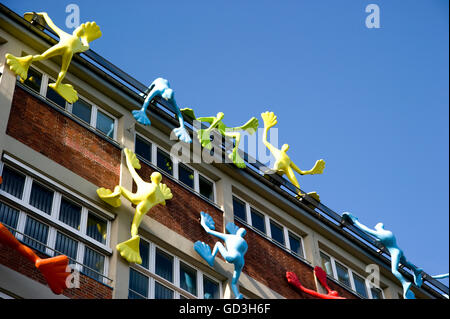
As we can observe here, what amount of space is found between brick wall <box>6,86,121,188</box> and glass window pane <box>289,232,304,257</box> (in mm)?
6883

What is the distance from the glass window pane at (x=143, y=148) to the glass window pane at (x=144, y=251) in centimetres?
320

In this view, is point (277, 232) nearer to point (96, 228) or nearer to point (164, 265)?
point (164, 265)

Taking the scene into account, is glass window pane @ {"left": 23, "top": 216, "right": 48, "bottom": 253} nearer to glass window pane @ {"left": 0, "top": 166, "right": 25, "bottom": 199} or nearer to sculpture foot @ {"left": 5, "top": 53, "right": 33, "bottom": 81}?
glass window pane @ {"left": 0, "top": 166, "right": 25, "bottom": 199}

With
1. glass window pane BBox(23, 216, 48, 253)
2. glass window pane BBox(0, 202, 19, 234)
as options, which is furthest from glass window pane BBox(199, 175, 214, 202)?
glass window pane BBox(0, 202, 19, 234)

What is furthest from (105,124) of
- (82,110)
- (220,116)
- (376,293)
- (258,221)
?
(376,293)

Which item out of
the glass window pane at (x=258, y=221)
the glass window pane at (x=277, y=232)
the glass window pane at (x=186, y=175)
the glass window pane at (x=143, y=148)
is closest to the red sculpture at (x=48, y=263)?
the glass window pane at (x=143, y=148)

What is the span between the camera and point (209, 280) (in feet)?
69.3

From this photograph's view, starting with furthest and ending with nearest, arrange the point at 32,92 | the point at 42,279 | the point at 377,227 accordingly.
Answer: the point at 377,227, the point at 32,92, the point at 42,279

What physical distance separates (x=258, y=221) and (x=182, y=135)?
418 centimetres

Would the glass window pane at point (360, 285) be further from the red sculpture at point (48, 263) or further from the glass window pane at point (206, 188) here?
the red sculpture at point (48, 263)
